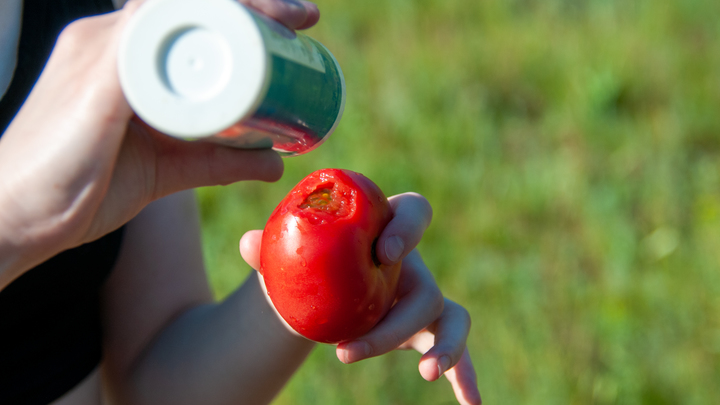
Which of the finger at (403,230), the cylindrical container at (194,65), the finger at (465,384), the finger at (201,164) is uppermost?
the cylindrical container at (194,65)

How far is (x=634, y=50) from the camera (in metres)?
2.22

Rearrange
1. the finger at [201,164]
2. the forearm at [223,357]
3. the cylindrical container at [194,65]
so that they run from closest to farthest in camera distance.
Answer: the cylindrical container at [194,65] → the finger at [201,164] → the forearm at [223,357]

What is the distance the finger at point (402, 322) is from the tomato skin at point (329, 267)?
0.02 m

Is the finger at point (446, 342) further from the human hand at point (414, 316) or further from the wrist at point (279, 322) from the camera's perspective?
the wrist at point (279, 322)

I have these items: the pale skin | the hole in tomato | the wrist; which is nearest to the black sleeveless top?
the pale skin

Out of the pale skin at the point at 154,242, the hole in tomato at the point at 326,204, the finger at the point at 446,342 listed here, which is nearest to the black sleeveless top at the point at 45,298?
the pale skin at the point at 154,242

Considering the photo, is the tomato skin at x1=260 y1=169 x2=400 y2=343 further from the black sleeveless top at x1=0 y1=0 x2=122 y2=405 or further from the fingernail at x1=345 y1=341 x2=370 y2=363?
the black sleeveless top at x1=0 y1=0 x2=122 y2=405

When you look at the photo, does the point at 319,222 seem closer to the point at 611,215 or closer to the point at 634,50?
the point at 611,215

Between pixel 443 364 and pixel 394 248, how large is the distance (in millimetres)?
145

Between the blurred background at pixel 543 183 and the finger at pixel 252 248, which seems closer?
the finger at pixel 252 248

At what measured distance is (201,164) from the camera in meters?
0.67

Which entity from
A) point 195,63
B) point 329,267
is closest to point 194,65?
point 195,63

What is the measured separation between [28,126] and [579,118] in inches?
71.0

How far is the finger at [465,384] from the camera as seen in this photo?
0.81 m
